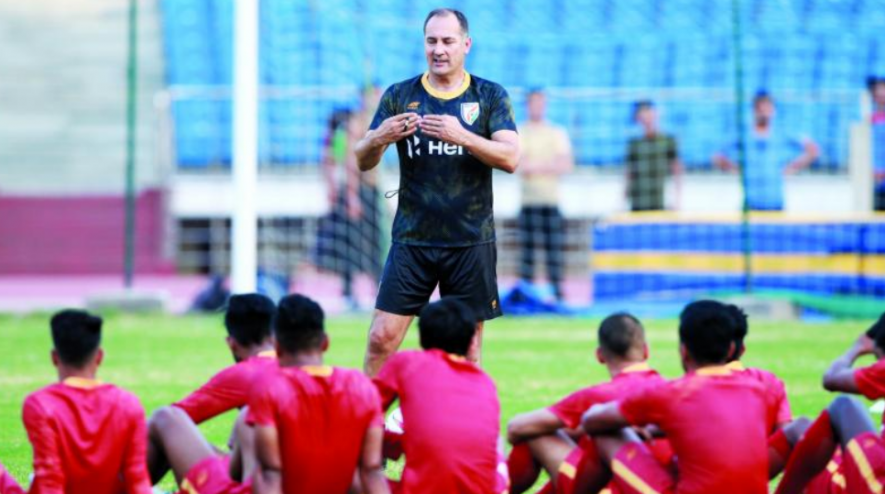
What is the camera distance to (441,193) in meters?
8.42

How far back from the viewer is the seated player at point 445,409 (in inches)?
248

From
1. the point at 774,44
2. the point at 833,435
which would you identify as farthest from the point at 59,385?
the point at 774,44

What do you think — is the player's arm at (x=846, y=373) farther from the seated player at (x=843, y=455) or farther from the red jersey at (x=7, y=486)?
the red jersey at (x=7, y=486)

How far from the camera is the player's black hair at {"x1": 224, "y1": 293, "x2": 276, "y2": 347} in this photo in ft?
22.5

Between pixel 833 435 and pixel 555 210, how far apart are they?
1223 cm

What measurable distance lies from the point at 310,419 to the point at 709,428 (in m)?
1.50

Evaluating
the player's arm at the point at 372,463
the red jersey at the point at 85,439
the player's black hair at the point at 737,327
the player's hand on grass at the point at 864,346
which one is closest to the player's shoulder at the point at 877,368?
the player's hand on grass at the point at 864,346

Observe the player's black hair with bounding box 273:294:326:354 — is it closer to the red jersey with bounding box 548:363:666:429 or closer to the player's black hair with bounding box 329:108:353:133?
the red jersey with bounding box 548:363:666:429

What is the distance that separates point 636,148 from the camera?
19.4 meters

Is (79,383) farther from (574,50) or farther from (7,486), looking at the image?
(574,50)

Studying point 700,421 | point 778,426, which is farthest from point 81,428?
point 778,426

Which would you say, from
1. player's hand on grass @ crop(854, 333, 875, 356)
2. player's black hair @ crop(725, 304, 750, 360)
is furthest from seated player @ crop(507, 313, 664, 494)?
player's hand on grass @ crop(854, 333, 875, 356)

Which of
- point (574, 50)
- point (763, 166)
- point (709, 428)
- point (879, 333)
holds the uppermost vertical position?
point (574, 50)

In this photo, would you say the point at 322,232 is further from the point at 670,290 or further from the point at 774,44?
the point at 774,44
